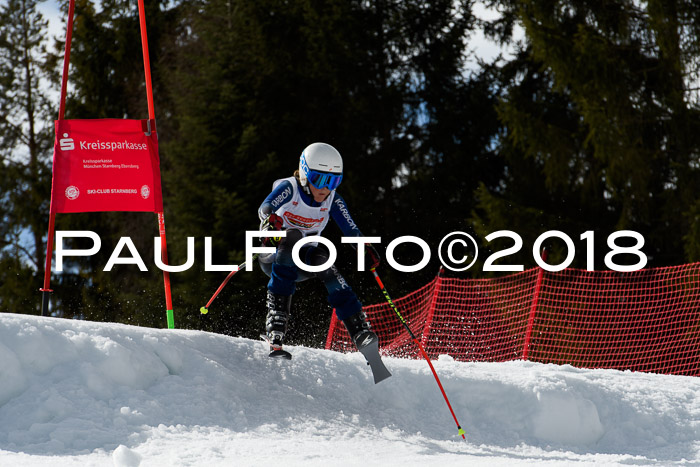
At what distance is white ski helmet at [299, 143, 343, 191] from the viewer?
5016 mm

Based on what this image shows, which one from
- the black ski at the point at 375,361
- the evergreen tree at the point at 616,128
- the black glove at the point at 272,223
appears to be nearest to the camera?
the black ski at the point at 375,361

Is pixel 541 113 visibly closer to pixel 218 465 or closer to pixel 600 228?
pixel 600 228

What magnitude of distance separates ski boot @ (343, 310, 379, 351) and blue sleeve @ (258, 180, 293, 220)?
94cm

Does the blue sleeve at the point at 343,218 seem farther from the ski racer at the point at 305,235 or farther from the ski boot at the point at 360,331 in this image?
the ski boot at the point at 360,331

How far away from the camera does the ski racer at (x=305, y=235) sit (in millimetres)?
5008

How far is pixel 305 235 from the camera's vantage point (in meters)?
5.22

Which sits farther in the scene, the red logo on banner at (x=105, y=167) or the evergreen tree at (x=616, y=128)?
the evergreen tree at (x=616, y=128)

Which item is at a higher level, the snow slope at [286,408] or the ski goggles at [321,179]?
the ski goggles at [321,179]

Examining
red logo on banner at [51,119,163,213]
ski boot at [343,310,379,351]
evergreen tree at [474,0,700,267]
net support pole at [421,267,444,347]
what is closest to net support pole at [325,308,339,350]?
net support pole at [421,267,444,347]

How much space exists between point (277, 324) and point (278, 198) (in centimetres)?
89

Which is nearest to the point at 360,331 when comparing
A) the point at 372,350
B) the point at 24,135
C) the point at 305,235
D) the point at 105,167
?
the point at 372,350

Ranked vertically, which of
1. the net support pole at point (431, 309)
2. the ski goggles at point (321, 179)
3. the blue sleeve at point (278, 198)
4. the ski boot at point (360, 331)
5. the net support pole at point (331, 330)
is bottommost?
the net support pole at point (331, 330)

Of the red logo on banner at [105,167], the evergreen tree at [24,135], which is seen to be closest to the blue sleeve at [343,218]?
the red logo on banner at [105,167]

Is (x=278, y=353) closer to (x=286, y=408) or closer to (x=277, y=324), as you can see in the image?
(x=277, y=324)
